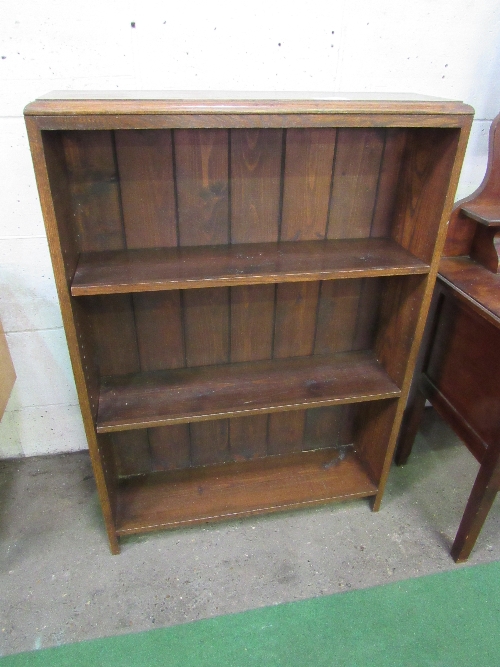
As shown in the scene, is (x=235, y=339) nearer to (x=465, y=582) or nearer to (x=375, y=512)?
(x=375, y=512)

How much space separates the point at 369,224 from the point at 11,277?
3.86 feet

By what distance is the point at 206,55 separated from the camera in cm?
136

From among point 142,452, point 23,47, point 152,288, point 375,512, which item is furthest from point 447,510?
point 23,47

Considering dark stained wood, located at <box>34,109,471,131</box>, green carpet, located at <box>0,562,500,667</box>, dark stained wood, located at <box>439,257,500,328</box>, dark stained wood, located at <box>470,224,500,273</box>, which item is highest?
dark stained wood, located at <box>34,109,471,131</box>

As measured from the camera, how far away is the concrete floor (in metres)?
1.47

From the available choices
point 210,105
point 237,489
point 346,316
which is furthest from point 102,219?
point 237,489

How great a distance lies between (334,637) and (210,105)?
148 cm

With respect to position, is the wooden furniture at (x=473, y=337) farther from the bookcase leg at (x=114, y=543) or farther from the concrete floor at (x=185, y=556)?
the bookcase leg at (x=114, y=543)

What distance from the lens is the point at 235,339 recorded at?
1606 millimetres

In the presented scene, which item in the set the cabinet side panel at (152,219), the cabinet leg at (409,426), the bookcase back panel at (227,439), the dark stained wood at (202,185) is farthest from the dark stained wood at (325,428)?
the dark stained wood at (202,185)

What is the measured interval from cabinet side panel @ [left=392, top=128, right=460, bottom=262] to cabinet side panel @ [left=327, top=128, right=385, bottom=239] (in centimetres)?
9

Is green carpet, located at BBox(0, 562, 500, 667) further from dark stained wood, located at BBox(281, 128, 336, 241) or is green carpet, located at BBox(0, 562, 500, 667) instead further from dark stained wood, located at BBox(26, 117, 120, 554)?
dark stained wood, located at BBox(281, 128, 336, 241)

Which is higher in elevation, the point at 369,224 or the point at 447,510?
the point at 369,224

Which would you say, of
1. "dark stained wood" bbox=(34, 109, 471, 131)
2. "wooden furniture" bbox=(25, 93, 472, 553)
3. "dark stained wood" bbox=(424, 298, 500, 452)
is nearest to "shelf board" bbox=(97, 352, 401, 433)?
"wooden furniture" bbox=(25, 93, 472, 553)
